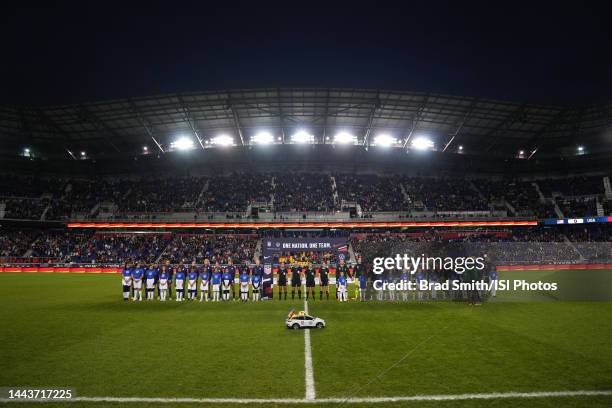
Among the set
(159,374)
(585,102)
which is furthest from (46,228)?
(585,102)

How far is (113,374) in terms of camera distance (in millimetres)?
7988

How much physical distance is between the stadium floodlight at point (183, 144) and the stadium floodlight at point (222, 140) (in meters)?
2.72

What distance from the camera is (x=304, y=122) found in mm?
44344

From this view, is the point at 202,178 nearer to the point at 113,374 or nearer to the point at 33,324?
the point at 33,324

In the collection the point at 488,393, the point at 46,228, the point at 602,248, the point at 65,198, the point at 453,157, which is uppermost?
the point at 453,157

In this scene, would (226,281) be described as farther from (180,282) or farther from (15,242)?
(15,242)

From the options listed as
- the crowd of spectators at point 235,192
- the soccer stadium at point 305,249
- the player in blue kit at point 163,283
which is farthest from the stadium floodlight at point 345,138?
the player in blue kit at point 163,283

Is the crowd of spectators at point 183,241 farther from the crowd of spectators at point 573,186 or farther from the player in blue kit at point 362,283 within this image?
the player in blue kit at point 362,283

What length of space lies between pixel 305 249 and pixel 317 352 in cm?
1548

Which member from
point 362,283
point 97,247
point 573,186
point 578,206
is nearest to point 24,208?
point 97,247

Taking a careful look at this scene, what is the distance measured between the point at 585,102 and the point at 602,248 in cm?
1554

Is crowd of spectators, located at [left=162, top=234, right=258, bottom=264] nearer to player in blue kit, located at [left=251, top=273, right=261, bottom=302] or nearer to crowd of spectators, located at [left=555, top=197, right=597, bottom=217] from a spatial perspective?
player in blue kit, located at [left=251, top=273, right=261, bottom=302]

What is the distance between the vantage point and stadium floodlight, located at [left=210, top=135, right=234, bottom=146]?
46031 mm

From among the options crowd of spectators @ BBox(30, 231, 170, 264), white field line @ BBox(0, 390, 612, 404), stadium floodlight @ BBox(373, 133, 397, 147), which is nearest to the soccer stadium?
white field line @ BBox(0, 390, 612, 404)
